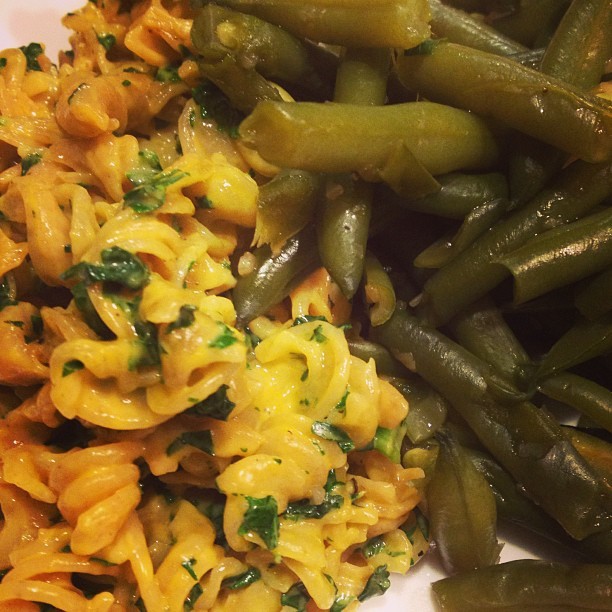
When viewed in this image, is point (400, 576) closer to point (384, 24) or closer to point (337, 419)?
point (337, 419)

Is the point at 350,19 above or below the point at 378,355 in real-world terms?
above

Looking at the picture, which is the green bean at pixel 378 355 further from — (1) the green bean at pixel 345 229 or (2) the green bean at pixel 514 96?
(2) the green bean at pixel 514 96

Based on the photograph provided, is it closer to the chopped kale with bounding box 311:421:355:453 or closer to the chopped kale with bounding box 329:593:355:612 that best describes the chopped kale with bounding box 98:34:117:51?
the chopped kale with bounding box 311:421:355:453

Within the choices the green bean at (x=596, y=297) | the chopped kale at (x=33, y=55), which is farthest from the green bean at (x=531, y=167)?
the chopped kale at (x=33, y=55)

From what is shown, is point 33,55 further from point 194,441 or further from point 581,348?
point 581,348

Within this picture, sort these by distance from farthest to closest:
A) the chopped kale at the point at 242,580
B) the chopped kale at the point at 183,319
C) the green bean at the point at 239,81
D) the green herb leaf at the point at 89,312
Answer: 1. the green bean at the point at 239,81
2. the chopped kale at the point at 242,580
3. the green herb leaf at the point at 89,312
4. the chopped kale at the point at 183,319

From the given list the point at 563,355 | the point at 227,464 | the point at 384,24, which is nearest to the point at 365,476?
the point at 227,464

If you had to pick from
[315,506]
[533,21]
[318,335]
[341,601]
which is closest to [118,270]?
[318,335]
